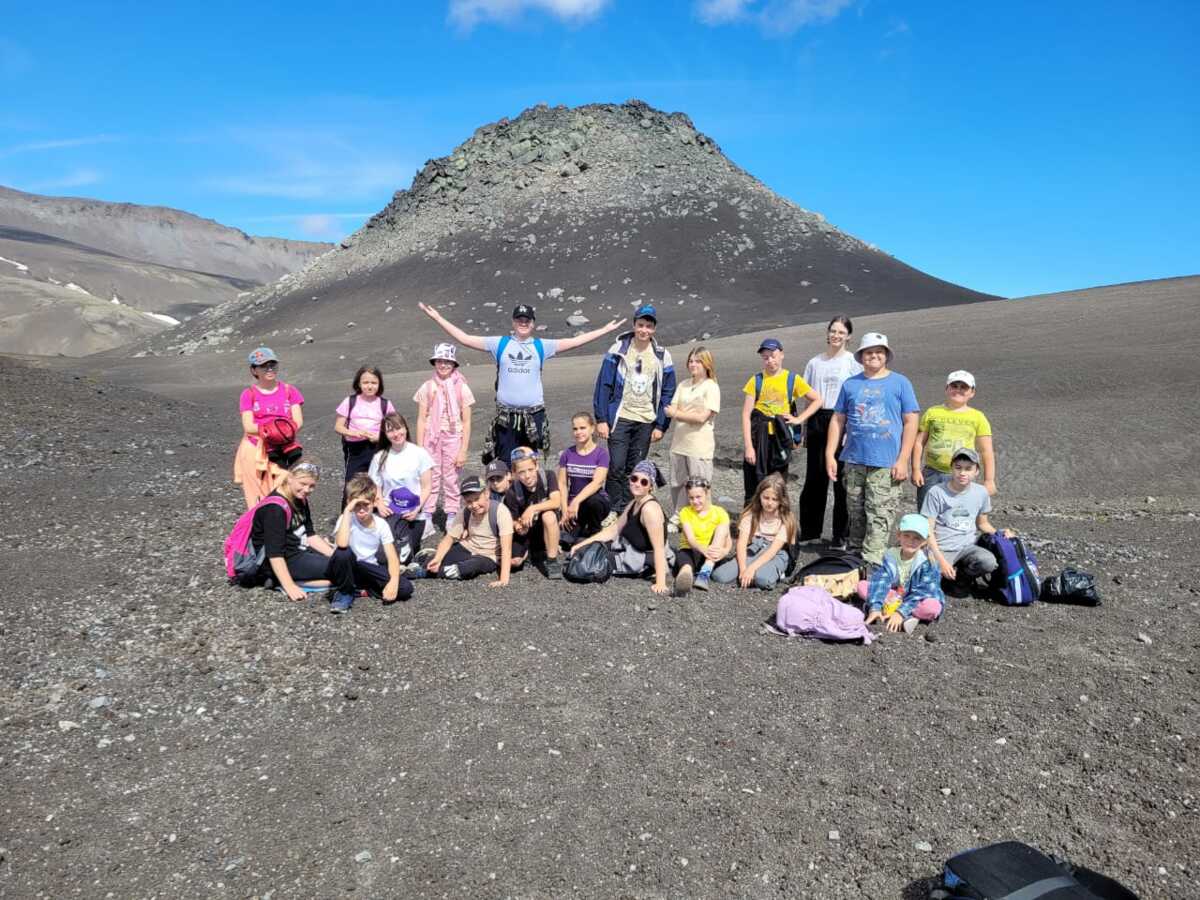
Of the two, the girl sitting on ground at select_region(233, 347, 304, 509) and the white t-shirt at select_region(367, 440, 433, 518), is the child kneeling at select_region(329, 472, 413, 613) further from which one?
the girl sitting on ground at select_region(233, 347, 304, 509)

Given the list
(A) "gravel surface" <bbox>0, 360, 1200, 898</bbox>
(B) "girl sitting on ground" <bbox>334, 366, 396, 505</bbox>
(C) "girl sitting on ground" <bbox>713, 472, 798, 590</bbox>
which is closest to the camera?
(A) "gravel surface" <bbox>0, 360, 1200, 898</bbox>

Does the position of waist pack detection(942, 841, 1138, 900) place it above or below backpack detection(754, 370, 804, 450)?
below

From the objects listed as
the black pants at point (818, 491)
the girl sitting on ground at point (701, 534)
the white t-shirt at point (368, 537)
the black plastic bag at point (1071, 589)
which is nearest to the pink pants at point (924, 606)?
the black plastic bag at point (1071, 589)

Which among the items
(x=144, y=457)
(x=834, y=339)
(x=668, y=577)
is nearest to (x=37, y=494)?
(x=144, y=457)

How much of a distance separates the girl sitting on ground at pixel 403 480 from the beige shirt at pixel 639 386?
67.9 inches

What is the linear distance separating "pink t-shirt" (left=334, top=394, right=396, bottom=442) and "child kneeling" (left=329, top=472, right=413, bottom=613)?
110 centimetres

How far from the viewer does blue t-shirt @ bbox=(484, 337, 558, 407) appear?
708cm

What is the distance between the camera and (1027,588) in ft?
19.6

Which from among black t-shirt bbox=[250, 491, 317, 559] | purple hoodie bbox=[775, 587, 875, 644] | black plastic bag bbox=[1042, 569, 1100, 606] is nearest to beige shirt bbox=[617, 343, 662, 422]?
purple hoodie bbox=[775, 587, 875, 644]

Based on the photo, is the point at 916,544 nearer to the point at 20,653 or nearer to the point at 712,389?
→ the point at 712,389

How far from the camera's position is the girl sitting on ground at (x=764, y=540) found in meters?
6.31

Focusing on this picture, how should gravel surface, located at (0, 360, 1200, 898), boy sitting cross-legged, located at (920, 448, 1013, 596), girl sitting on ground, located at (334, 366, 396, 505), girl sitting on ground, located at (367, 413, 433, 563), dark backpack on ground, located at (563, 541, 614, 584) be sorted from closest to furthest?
gravel surface, located at (0, 360, 1200, 898)
boy sitting cross-legged, located at (920, 448, 1013, 596)
dark backpack on ground, located at (563, 541, 614, 584)
girl sitting on ground, located at (367, 413, 433, 563)
girl sitting on ground, located at (334, 366, 396, 505)

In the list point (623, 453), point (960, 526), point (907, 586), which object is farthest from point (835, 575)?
point (623, 453)

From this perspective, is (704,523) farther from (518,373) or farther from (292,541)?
(292,541)
